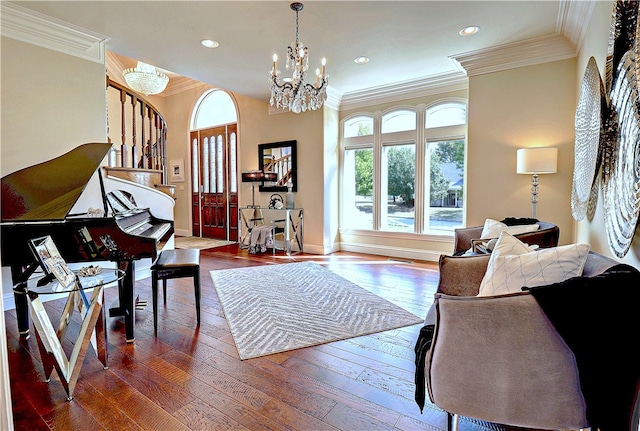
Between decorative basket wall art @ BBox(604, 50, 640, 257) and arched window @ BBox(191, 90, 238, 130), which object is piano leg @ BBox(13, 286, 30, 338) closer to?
decorative basket wall art @ BBox(604, 50, 640, 257)

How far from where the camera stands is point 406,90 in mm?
5480

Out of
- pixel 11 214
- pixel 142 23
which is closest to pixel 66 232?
pixel 11 214

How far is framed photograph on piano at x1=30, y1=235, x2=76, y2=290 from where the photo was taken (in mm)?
2047

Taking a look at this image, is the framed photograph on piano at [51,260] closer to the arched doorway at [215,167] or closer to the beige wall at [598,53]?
the beige wall at [598,53]

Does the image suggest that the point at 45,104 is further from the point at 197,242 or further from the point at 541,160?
the point at 541,160

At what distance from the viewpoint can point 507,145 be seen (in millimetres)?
4156

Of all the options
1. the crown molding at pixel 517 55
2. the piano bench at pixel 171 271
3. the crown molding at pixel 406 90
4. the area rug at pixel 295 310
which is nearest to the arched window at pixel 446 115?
the crown molding at pixel 406 90

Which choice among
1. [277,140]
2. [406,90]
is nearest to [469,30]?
[406,90]

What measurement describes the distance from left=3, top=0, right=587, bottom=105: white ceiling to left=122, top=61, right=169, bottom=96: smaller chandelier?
1.82 metres

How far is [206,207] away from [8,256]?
5685 mm

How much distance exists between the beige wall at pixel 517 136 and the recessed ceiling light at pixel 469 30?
825mm

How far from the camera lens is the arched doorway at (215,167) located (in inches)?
293

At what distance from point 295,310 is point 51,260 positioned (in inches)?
78.4

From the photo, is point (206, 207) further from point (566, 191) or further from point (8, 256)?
point (566, 191)
